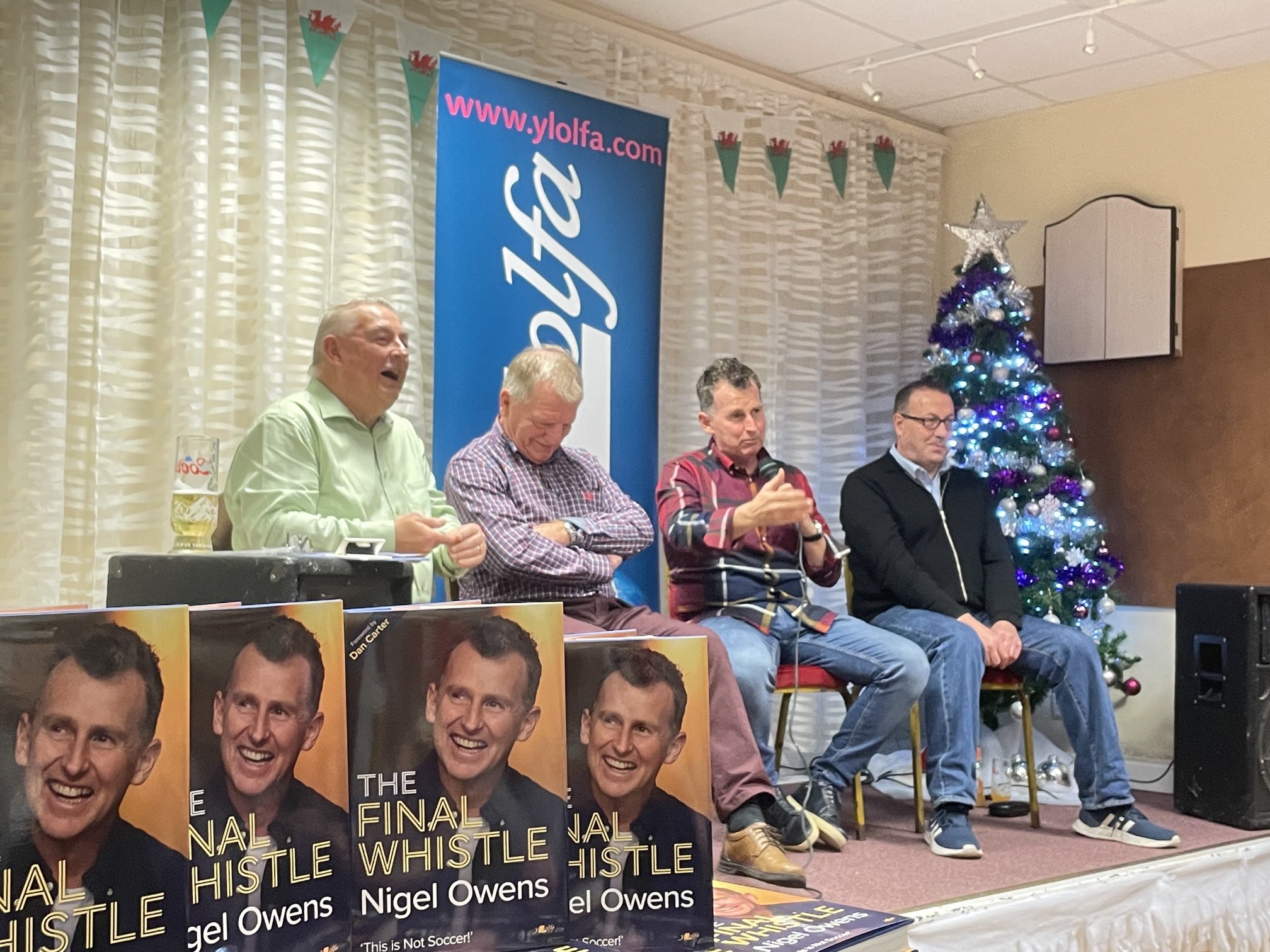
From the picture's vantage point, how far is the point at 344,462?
98.3 inches

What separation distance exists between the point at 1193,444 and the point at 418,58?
10.3 feet

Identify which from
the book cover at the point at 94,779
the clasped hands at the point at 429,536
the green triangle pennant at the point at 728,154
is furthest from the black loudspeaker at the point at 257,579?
the green triangle pennant at the point at 728,154

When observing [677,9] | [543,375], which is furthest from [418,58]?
[543,375]

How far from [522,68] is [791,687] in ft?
7.18

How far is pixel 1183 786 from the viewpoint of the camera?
12.3 feet

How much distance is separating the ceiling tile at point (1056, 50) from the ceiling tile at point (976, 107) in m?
0.21

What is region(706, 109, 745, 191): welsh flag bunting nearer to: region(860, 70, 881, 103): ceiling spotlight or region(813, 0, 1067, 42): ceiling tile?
region(860, 70, 881, 103): ceiling spotlight

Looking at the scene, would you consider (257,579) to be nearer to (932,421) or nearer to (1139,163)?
(932,421)

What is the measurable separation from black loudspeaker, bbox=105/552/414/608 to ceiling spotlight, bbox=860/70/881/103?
11.6 ft

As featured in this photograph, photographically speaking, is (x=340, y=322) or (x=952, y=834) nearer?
(x=340, y=322)

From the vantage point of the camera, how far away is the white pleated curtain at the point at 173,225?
3.02 m

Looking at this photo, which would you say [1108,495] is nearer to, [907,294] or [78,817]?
[907,294]

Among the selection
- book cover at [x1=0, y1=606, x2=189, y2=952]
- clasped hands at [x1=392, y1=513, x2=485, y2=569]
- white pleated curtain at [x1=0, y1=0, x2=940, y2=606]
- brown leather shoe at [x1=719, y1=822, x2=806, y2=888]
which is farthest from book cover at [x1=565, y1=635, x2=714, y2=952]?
white pleated curtain at [x1=0, y1=0, x2=940, y2=606]

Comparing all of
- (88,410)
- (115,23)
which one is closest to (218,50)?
(115,23)
